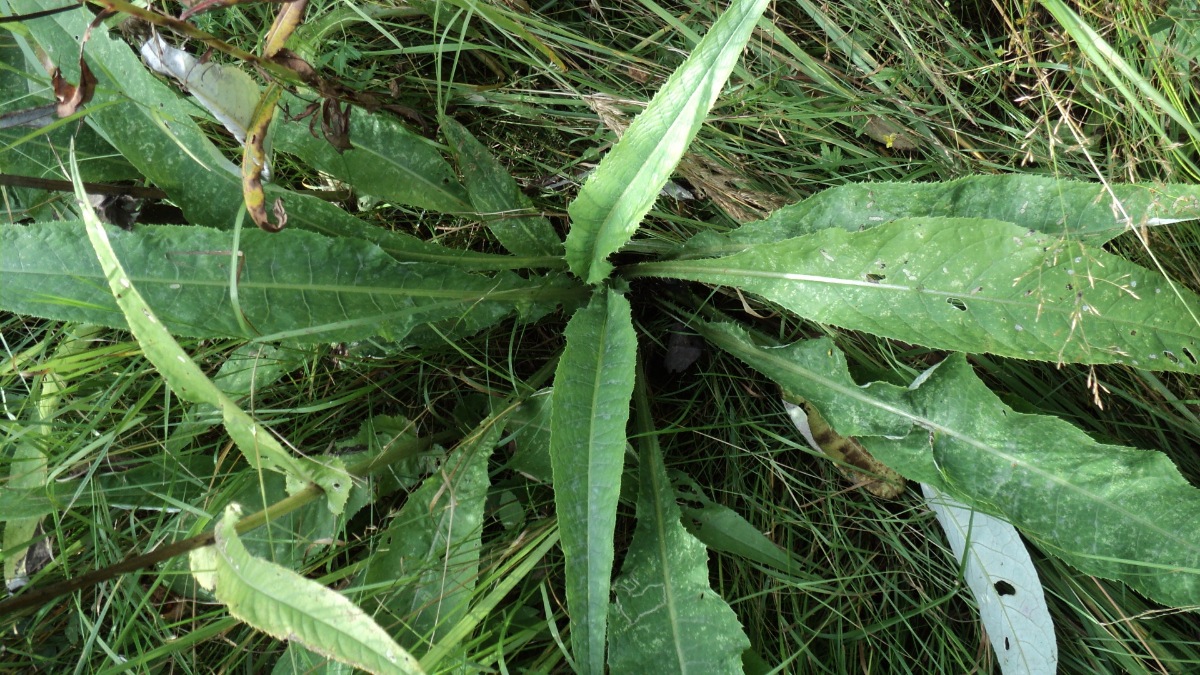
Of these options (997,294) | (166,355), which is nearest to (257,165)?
(166,355)

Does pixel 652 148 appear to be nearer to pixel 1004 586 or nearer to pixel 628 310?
pixel 628 310

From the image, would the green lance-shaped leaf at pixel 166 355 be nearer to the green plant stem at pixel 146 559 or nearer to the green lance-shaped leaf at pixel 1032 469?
the green plant stem at pixel 146 559

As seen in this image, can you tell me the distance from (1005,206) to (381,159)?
3.42ft

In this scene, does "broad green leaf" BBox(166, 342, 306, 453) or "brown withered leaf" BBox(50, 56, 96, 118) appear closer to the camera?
"brown withered leaf" BBox(50, 56, 96, 118)

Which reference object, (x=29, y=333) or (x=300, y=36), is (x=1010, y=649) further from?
(x=29, y=333)

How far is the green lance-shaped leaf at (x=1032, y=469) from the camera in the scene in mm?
1193

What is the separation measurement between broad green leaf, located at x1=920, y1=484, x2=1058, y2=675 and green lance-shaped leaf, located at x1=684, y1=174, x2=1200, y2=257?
0.49m

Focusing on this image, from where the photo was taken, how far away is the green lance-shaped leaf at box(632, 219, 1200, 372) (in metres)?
1.19

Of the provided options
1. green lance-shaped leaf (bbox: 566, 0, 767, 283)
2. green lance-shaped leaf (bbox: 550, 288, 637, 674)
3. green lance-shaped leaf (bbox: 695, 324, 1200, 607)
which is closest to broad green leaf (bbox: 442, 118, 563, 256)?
green lance-shaped leaf (bbox: 566, 0, 767, 283)

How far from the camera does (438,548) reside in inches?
53.5

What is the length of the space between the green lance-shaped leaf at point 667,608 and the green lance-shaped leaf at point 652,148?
0.36 m

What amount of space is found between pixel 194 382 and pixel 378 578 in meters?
0.57

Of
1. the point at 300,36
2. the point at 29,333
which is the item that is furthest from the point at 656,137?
the point at 29,333

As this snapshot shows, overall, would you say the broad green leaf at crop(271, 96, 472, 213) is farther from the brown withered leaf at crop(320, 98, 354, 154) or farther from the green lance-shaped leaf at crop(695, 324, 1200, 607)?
the green lance-shaped leaf at crop(695, 324, 1200, 607)
